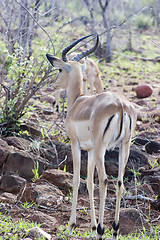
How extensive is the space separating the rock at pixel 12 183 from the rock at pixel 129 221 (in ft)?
4.25

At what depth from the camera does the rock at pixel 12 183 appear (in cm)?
478

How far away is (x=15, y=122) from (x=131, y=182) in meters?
2.08

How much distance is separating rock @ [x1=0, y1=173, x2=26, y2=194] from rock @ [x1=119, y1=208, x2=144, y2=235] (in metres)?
1.30

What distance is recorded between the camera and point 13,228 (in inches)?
146

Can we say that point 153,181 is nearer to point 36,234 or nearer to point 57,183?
point 57,183

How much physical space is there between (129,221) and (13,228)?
1208mm

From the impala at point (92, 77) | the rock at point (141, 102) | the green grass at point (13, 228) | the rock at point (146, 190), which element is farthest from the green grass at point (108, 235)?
the rock at point (141, 102)

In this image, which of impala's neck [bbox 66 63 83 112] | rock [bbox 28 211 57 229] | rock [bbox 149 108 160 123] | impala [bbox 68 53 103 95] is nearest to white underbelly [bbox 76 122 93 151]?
impala's neck [bbox 66 63 83 112]

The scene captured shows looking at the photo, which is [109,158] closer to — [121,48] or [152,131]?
[152,131]

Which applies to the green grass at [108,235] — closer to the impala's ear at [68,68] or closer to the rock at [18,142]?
the impala's ear at [68,68]

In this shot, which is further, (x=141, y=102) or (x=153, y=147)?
(x=141, y=102)

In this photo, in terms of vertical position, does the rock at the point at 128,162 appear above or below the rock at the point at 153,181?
above

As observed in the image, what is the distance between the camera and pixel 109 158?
5.39m

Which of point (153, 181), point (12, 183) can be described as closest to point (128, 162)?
point (153, 181)
